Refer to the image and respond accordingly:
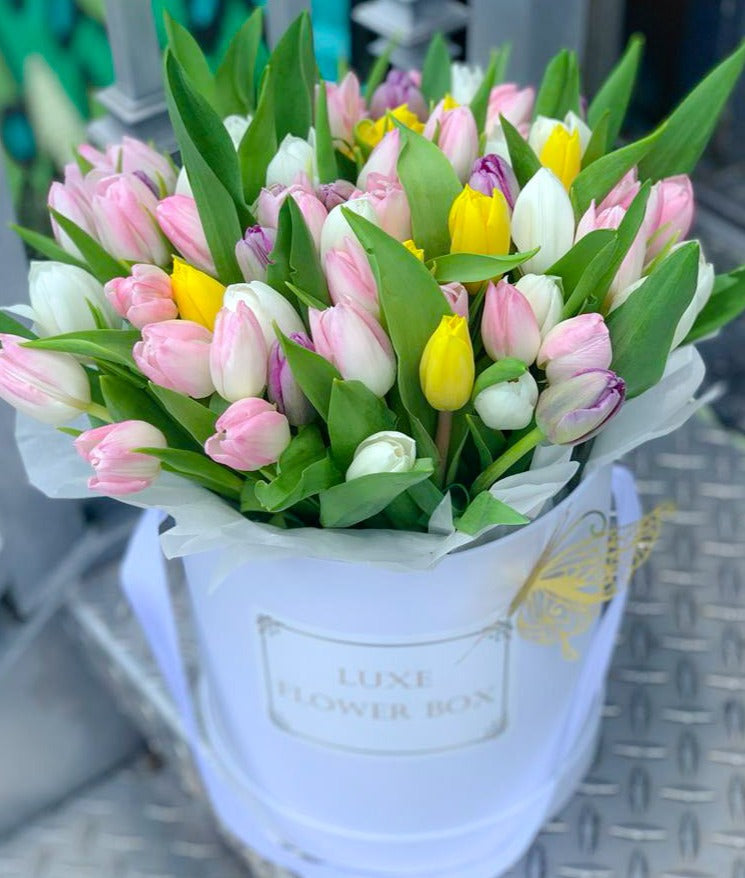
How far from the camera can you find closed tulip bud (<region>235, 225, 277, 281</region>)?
1.56 feet

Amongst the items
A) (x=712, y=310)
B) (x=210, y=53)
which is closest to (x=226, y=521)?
(x=712, y=310)

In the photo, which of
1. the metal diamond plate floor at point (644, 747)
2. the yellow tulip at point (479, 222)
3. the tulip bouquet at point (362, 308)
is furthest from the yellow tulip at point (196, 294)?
the metal diamond plate floor at point (644, 747)

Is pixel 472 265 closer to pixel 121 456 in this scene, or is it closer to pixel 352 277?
pixel 352 277

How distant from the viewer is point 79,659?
3.17ft

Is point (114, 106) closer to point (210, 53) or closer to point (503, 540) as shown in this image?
point (503, 540)

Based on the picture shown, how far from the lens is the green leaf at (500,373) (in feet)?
1.44

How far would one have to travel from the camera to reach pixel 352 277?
0.46m

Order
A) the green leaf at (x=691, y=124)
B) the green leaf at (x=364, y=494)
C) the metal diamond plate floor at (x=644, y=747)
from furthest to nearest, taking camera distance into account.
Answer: the metal diamond plate floor at (x=644, y=747), the green leaf at (x=691, y=124), the green leaf at (x=364, y=494)

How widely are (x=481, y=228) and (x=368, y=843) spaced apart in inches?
15.0

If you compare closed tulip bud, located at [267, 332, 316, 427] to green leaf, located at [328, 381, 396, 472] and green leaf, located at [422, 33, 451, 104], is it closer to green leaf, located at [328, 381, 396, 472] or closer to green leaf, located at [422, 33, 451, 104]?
green leaf, located at [328, 381, 396, 472]

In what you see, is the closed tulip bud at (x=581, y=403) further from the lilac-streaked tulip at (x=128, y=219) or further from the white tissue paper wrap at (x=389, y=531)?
the lilac-streaked tulip at (x=128, y=219)

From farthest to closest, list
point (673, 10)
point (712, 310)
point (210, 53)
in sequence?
1. point (210, 53)
2. point (673, 10)
3. point (712, 310)

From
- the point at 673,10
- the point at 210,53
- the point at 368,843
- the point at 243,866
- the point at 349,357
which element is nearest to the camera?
the point at 349,357

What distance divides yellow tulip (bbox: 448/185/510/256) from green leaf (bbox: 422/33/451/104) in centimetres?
18
